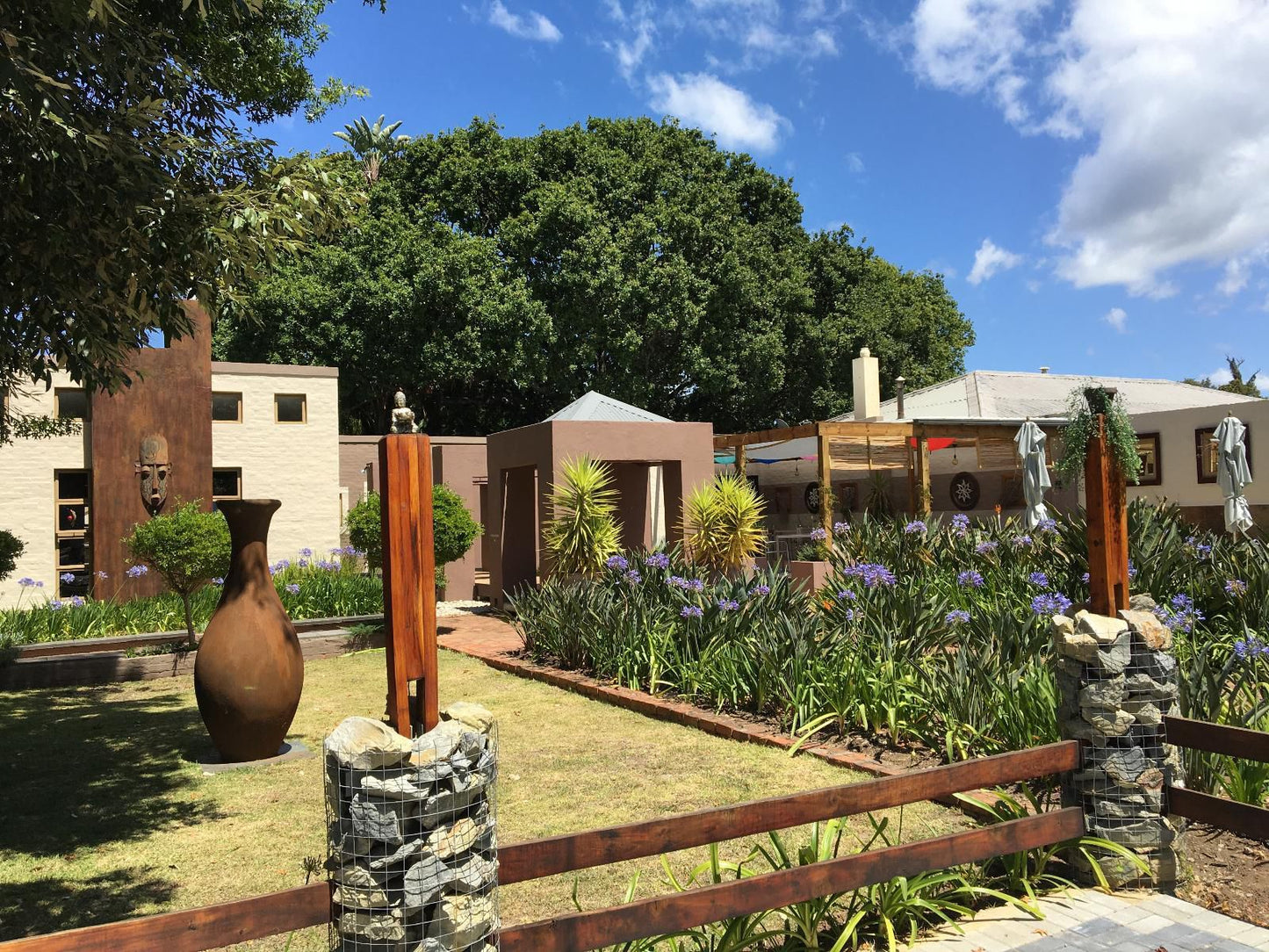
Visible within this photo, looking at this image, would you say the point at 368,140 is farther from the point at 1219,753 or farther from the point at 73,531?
the point at 1219,753

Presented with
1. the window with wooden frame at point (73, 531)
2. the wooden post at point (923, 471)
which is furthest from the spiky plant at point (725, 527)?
the window with wooden frame at point (73, 531)

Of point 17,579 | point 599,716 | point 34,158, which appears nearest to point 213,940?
point 34,158

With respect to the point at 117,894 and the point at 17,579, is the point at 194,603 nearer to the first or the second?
the point at 17,579

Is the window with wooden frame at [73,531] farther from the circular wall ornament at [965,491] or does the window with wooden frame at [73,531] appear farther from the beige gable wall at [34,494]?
the circular wall ornament at [965,491]

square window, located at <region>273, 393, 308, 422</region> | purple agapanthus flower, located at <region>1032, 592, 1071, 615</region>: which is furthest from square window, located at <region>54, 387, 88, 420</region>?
purple agapanthus flower, located at <region>1032, 592, 1071, 615</region>

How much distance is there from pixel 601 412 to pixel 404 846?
11477 mm

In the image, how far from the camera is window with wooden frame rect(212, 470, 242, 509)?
1612 cm

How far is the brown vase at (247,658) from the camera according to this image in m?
6.43

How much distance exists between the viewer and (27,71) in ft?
11.9

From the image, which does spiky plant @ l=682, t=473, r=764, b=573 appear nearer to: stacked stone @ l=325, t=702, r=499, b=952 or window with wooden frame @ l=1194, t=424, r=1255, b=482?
window with wooden frame @ l=1194, t=424, r=1255, b=482

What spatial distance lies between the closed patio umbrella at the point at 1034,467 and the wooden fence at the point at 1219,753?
330 inches

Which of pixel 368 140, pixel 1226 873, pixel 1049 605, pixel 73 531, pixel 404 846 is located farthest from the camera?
pixel 368 140

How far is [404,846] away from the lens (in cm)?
250

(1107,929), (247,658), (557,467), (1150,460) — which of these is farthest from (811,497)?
(1107,929)
